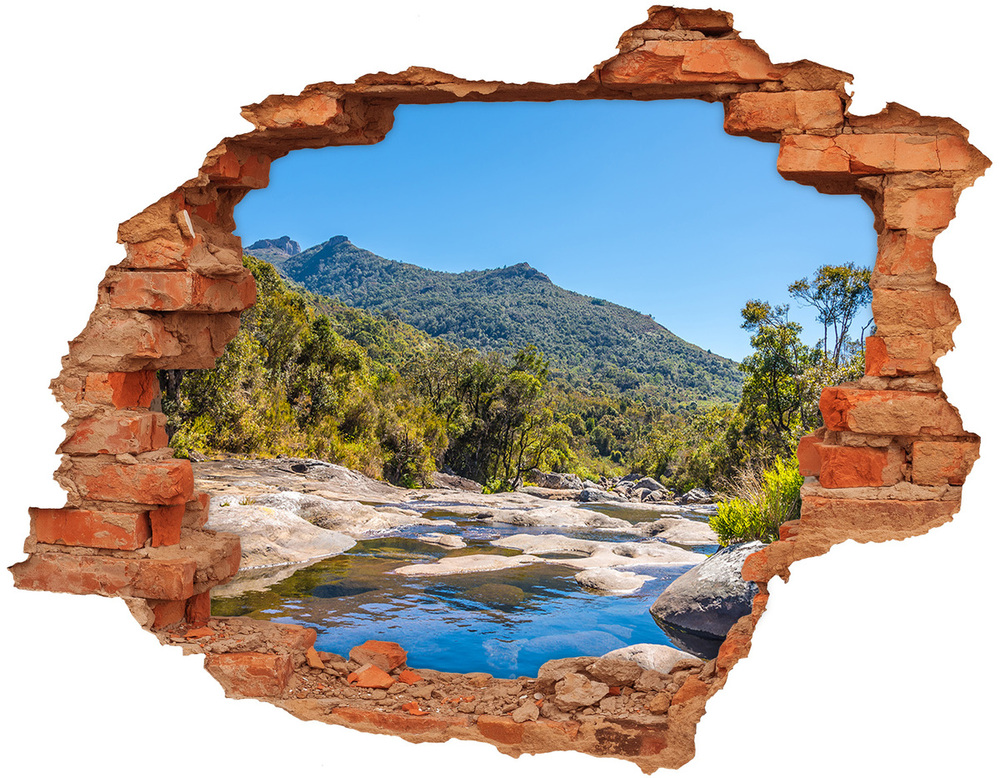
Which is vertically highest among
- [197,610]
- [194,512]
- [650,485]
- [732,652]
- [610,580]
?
[194,512]

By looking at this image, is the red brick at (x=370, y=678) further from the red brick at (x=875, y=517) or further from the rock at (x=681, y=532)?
the rock at (x=681, y=532)

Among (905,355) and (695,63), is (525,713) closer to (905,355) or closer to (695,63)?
(905,355)

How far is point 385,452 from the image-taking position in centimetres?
2206

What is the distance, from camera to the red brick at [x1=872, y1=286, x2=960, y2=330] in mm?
3051

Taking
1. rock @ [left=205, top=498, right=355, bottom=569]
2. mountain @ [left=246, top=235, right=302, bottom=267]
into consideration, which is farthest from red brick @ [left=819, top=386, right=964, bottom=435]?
mountain @ [left=246, top=235, right=302, bottom=267]

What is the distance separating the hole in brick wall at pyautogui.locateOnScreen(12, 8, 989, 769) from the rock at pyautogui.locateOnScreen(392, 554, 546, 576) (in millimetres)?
5107

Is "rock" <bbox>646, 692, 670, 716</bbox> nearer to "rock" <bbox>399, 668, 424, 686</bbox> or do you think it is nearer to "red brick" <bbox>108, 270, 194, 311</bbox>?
"rock" <bbox>399, 668, 424, 686</bbox>

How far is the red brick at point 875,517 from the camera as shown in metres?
3.04

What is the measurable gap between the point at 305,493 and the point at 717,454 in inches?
559

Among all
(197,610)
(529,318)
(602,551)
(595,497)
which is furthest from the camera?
(529,318)

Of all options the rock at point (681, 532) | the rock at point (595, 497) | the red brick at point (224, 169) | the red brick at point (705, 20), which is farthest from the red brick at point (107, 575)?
the rock at point (595, 497)

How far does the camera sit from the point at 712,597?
21.0 feet

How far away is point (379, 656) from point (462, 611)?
3.59 m

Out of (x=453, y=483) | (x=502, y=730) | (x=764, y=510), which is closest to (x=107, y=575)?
(x=502, y=730)
